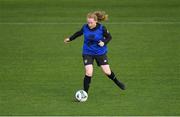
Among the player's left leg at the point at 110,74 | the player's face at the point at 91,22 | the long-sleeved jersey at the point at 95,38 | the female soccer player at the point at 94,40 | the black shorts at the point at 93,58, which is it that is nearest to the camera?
the player's face at the point at 91,22

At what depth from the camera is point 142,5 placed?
34.0 metres

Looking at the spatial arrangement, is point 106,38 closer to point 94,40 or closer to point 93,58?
point 94,40

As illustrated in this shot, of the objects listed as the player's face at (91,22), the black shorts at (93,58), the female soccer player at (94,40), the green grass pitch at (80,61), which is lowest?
the green grass pitch at (80,61)

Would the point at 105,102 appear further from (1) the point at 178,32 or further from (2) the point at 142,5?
(2) the point at 142,5

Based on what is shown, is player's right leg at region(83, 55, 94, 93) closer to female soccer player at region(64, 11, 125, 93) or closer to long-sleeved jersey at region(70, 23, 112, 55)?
female soccer player at region(64, 11, 125, 93)

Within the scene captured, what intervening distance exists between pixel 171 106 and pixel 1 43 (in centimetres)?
1023

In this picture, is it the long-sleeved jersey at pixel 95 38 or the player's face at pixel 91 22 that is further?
the long-sleeved jersey at pixel 95 38

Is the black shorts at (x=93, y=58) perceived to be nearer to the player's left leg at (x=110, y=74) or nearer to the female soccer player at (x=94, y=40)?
the female soccer player at (x=94, y=40)

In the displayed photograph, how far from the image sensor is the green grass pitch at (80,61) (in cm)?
1457

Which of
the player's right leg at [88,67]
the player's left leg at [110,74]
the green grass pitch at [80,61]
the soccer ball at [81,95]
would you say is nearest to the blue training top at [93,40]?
the player's right leg at [88,67]

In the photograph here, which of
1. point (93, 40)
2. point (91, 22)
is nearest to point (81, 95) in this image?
point (93, 40)

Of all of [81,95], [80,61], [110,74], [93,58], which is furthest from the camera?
[80,61]

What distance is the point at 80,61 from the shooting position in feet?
65.8

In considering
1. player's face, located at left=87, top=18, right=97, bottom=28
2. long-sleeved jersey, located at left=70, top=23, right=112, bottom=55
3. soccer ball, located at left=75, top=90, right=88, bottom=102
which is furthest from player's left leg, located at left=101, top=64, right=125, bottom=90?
player's face, located at left=87, top=18, right=97, bottom=28
